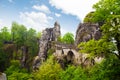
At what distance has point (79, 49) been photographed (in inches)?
2982

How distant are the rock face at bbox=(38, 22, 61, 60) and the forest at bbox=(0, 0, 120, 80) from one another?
248 cm

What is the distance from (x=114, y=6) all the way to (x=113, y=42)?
348 centimetres

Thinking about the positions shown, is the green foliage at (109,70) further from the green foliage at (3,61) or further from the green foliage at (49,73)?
the green foliage at (3,61)

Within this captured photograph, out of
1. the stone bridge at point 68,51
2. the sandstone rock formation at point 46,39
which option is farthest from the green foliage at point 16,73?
the stone bridge at point 68,51

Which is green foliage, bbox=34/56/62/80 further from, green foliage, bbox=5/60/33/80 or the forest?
green foliage, bbox=5/60/33/80

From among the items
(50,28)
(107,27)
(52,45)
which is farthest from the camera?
(50,28)

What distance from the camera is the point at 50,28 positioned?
3829 inches

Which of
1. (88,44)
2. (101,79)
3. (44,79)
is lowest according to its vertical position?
(44,79)

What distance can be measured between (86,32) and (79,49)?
21.1ft

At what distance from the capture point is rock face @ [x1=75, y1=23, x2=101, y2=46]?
7572 cm

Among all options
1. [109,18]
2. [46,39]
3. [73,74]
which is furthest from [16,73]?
[109,18]

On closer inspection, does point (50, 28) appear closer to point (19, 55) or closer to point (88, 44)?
point (19, 55)

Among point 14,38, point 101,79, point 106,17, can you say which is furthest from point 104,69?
point 14,38

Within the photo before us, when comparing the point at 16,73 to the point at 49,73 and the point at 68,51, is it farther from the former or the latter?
the point at 68,51
